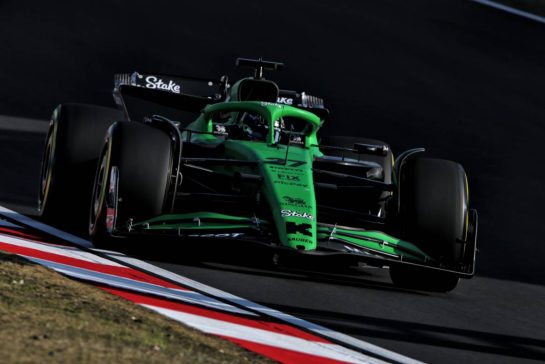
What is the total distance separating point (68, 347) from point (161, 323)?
3.02 ft

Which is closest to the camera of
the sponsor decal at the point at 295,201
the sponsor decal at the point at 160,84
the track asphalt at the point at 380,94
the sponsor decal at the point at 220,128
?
the track asphalt at the point at 380,94

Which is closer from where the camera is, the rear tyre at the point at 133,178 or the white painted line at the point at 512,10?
the rear tyre at the point at 133,178

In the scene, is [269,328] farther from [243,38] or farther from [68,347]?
[243,38]

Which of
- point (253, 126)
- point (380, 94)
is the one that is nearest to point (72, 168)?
point (253, 126)

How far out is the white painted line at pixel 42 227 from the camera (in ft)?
29.7

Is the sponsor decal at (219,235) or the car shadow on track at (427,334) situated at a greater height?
the sponsor decal at (219,235)

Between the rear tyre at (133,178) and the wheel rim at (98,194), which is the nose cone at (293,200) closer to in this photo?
the rear tyre at (133,178)

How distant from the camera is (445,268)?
8.78 m

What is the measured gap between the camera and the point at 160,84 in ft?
39.7

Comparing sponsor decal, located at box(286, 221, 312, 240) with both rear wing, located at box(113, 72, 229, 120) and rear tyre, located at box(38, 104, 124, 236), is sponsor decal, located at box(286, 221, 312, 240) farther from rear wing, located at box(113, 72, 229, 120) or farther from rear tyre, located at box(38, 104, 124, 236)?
rear wing, located at box(113, 72, 229, 120)

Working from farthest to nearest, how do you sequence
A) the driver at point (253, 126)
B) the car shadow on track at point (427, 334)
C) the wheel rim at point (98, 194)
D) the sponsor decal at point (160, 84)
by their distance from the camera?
the sponsor decal at point (160, 84) < the driver at point (253, 126) < the wheel rim at point (98, 194) < the car shadow on track at point (427, 334)

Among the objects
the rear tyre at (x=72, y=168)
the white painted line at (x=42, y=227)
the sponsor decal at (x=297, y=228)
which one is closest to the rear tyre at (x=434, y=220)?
the sponsor decal at (x=297, y=228)

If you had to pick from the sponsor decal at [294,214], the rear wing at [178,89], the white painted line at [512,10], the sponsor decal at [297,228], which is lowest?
the sponsor decal at [297,228]

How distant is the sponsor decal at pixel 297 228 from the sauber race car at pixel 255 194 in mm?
15
